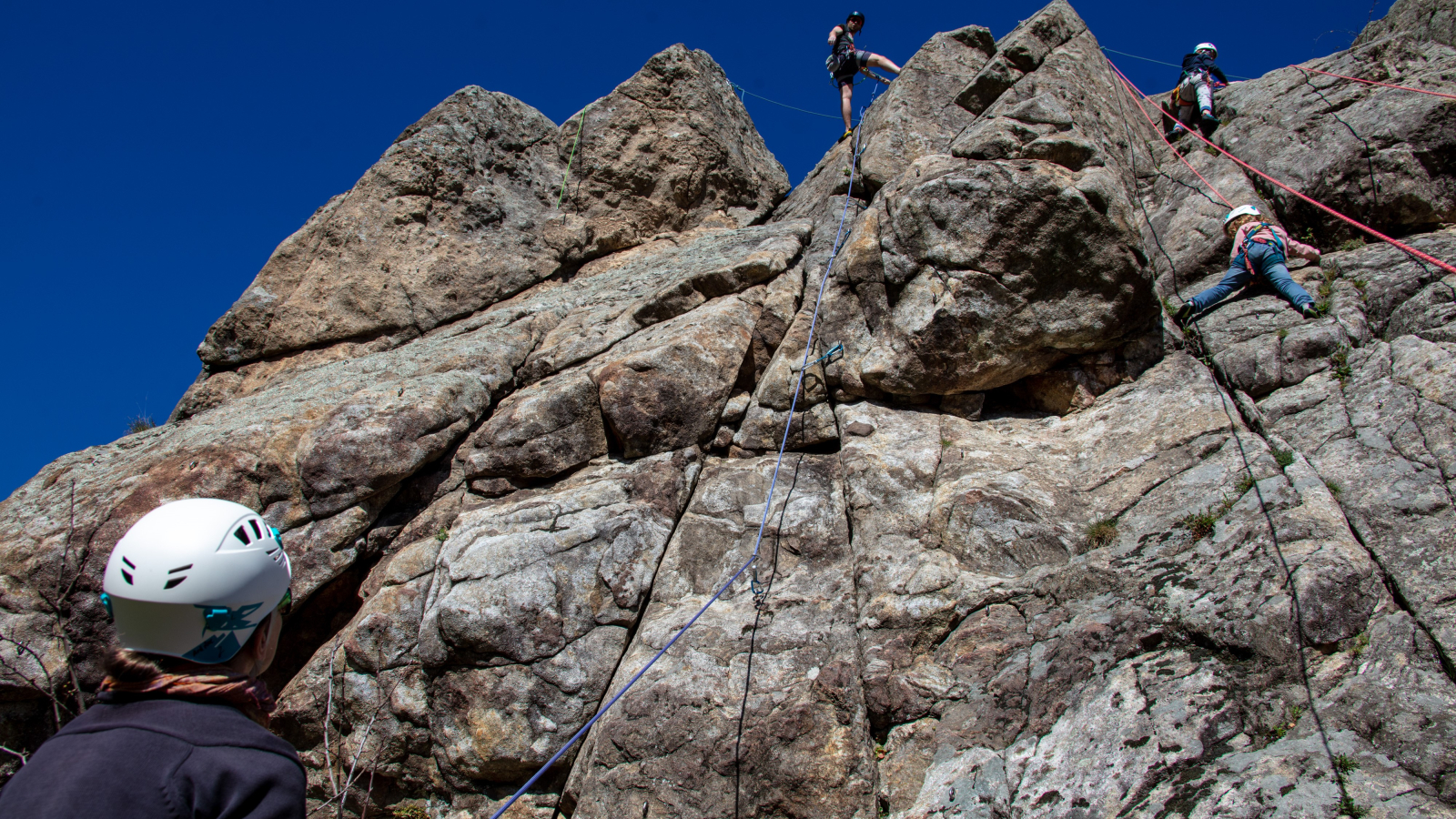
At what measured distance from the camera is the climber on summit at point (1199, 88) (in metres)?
9.93

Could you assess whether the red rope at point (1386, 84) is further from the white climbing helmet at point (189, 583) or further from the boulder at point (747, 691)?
the white climbing helmet at point (189, 583)

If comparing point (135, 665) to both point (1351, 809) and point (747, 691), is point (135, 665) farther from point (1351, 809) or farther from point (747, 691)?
point (1351, 809)

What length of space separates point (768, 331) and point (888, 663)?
4.18 meters

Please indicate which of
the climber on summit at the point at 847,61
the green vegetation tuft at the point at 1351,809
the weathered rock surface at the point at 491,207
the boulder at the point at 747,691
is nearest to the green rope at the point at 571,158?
the weathered rock surface at the point at 491,207

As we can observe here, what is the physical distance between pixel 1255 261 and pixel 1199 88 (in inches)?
192

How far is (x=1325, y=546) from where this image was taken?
427 centimetres

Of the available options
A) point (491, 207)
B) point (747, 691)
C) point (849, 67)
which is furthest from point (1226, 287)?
point (491, 207)

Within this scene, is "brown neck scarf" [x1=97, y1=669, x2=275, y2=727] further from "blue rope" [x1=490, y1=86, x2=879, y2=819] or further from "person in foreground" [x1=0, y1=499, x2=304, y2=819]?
"blue rope" [x1=490, y1=86, x2=879, y2=819]

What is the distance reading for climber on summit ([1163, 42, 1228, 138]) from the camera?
993 cm

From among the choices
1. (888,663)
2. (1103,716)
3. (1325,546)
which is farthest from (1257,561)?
(888,663)

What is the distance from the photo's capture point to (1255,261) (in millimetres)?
6898

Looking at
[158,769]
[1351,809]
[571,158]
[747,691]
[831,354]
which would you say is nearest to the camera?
[158,769]

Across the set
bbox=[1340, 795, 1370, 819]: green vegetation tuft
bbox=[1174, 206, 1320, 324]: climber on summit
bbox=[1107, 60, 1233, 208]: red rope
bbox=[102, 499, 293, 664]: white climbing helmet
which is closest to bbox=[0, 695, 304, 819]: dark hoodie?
bbox=[102, 499, 293, 664]: white climbing helmet

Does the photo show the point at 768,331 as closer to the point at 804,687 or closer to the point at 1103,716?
the point at 804,687
